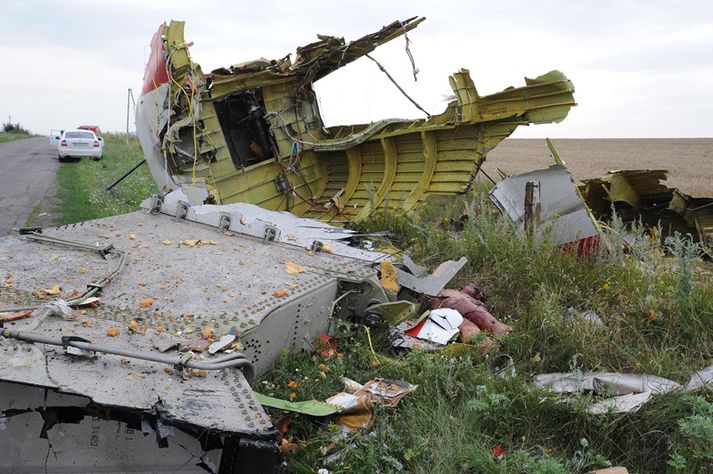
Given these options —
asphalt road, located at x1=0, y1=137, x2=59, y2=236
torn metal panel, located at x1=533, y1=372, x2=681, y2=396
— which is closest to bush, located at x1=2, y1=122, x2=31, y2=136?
A: asphalt road, located at x1=0, y1=137, x2=59, y2=236

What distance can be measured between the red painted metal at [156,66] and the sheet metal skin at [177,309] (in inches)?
76.1

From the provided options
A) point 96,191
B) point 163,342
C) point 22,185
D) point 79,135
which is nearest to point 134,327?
point 163,342

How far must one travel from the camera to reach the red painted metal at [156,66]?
22.5 ft

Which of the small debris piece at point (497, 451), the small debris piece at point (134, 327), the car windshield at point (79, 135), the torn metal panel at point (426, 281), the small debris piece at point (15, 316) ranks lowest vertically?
the small debris piece at point (497, 451)

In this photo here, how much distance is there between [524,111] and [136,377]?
5.16 metres

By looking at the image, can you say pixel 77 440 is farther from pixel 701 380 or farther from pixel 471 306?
pixel 701 380

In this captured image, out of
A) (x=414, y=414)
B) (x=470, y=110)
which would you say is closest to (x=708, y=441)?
(x=414, y=414)

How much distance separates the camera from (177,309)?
3.69 m

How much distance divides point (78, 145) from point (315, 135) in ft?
53.1

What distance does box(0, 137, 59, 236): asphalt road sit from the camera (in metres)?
9.76

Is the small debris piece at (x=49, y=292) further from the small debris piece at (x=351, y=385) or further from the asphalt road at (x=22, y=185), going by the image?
the asphalt road at (x=22, y=185)

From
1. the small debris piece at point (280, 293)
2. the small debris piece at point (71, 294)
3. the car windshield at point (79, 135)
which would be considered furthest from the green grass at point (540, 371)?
the car windshield at point (79, 135)

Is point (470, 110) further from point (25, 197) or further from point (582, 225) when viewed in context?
point (25, 197)

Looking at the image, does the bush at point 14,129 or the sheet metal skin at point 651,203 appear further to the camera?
the bush at point 14,129
